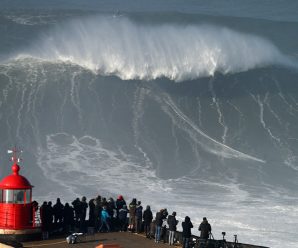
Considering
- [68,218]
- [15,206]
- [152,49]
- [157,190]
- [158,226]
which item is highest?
[152,49]

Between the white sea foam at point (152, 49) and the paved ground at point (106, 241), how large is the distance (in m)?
20.7

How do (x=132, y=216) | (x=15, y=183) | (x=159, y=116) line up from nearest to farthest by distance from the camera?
(x=15, y=183) → (x=132, y=216) → (x=159, y=116)

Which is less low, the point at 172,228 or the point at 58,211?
the point at 58,211

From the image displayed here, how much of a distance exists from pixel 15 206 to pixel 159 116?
17647 mm

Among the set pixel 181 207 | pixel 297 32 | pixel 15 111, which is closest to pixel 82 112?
pixel 15 111

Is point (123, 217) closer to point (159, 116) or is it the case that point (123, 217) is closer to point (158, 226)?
point (158, 226)

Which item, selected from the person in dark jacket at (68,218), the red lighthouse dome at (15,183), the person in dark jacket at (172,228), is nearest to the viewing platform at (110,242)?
the person in dark jacket at (172,228)

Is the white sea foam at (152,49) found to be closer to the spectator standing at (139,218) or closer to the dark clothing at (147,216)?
the spectator standing at (139,218)

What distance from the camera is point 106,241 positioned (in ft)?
47.4

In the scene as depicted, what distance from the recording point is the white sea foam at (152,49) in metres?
36.5

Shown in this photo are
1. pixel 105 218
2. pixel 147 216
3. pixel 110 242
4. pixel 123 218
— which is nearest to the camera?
pixel 110 242

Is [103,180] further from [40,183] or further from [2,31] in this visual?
[2,31]

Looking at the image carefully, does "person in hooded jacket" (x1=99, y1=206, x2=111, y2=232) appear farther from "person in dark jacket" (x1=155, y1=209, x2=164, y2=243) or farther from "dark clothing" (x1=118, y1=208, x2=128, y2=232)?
"person in dark jacket" (x1=155, y1=209, x2=164, y2=243)

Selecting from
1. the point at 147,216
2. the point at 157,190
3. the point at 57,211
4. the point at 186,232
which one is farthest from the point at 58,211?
the point at 157,190
